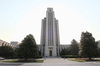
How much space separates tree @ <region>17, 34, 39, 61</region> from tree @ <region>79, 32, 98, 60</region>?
53.3ft

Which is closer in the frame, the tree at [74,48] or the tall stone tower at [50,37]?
the tree at [74,48]

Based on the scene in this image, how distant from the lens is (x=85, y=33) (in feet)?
98.9

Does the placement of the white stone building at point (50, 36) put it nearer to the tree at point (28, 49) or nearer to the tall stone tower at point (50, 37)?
the tall stone tower at point (50, 37)

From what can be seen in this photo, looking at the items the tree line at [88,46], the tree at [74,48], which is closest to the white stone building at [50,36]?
the tree at [74,48]

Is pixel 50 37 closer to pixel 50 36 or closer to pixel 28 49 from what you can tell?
pixel 50 36

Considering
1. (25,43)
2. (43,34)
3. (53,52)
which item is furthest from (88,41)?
(43,34)

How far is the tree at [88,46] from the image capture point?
2702 centimetres

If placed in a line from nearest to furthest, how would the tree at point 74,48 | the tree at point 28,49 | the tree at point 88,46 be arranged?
the tree at point 28,49, the tree at point 88,46, the tree at point 74,48

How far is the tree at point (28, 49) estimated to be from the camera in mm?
25953

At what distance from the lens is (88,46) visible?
28.3m

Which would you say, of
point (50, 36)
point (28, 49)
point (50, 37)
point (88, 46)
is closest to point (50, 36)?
point (50, 36)

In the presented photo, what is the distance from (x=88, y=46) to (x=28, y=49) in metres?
20.4

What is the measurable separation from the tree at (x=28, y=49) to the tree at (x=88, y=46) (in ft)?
53.3

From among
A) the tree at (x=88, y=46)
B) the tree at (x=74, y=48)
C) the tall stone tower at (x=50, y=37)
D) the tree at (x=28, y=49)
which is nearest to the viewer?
the tree at (x=28, y=49)
